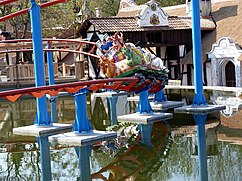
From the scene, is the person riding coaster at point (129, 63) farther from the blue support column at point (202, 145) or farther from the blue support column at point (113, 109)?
the blue support column at point (202, 145)

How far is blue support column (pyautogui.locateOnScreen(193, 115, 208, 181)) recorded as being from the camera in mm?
8562

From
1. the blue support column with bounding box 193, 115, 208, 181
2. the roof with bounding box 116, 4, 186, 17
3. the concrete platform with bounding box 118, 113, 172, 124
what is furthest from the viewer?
the roof with bounding box 116, 4, 186, 17

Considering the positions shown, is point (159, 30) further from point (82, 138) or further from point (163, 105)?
point (82, 138)

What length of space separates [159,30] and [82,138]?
15783 millimetres

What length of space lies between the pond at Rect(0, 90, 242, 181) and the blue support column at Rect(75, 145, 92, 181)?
0.27ft

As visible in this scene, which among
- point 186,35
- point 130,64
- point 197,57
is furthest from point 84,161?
point 186,35

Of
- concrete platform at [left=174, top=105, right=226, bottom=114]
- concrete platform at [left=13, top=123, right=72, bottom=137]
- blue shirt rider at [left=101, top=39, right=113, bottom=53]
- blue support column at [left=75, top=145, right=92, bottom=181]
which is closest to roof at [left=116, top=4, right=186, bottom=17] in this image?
blue shirt rider at [left=101, top=39, right=113, bottom=53]

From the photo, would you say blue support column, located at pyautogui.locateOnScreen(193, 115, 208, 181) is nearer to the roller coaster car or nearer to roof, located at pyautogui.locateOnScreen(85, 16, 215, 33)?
the roller coaster car

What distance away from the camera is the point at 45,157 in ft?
34.6

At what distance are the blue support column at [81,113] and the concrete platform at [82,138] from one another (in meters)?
0.16

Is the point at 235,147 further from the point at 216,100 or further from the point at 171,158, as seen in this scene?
the point at 216,100

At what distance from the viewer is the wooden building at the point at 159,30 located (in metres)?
25.6

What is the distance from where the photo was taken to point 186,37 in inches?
1082

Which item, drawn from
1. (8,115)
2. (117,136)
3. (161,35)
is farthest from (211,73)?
(117,136)
